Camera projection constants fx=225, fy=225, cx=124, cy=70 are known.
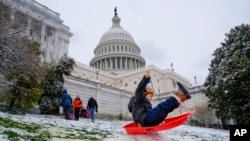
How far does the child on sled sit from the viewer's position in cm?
362

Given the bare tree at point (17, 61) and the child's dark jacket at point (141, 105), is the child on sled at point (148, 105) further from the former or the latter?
the bare tree at point (17, 61)

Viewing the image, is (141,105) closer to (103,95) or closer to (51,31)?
(103,95)

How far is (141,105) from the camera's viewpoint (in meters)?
4.12

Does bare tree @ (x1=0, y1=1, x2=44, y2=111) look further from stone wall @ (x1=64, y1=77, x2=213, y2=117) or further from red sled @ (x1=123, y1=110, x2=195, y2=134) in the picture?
stone wall @ (x1=64, y1=77, x2=213, y2=117)

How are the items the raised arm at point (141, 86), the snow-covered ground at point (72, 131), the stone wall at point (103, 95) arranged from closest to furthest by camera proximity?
the raised arm at point (141, 86)
the snow-covered ground at point (72, 131)
the stone wall at point (103, 95)

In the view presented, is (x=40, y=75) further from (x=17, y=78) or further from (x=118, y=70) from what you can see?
(x=118, y=70)

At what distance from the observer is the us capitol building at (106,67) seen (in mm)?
29028

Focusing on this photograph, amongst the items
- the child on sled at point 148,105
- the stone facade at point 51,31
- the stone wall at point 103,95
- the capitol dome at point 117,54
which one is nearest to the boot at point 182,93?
the child on sled at point 148,105

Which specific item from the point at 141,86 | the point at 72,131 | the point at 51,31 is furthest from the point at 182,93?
the point at 51,31

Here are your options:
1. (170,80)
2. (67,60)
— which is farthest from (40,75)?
(170,80)

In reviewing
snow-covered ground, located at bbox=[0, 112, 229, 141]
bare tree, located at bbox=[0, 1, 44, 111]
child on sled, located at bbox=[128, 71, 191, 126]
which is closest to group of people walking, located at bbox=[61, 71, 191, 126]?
child on sled, located at bbox=[128, 71, 191, 126]

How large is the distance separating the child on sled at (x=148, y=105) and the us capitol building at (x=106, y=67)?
38.8 ft

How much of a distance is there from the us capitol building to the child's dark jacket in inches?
465

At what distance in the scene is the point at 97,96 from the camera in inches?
1201
